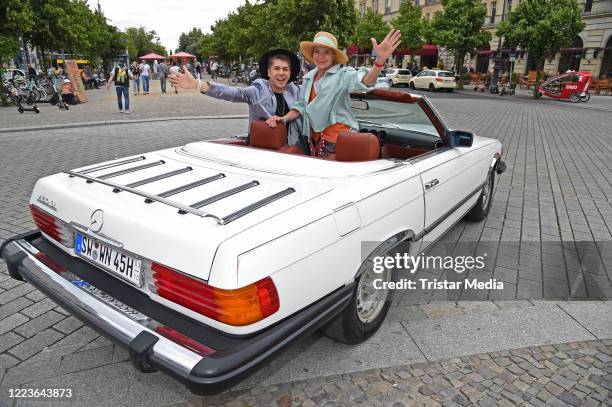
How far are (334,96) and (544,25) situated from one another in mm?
25383

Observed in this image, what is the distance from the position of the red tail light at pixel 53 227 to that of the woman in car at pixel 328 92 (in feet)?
5.10

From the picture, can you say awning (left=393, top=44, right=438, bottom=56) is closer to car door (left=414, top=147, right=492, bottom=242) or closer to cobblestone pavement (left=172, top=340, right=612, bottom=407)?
car door (left=414, top=147, right=492, bottom=242)

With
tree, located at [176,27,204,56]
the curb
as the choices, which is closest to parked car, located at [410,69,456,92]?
the curb

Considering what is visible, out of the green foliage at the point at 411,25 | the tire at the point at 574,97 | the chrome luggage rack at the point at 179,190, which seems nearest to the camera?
the chrome luggage rack at the point at 179,190

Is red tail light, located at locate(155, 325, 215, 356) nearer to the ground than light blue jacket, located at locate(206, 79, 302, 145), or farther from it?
nearer to the ground

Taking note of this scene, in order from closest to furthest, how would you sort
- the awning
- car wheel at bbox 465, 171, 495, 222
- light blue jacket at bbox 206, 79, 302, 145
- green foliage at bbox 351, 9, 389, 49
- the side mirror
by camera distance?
the side mirror < light blue jacket at bbox 206, 79, 302, 145 < car wheel at bbox 465, 171, 495, 222 < the awning < green foliage at bbox 351, 9, 389, 49

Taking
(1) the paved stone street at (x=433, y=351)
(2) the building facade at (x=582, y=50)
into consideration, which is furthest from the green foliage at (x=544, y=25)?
(1) the paved stone street at (x=433, y=351)

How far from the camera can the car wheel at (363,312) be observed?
97.0 inches

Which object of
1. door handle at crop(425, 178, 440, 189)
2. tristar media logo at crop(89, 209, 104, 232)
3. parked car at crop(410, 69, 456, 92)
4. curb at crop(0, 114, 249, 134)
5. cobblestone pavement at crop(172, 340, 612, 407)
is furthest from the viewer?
parked car at crop(410, 69, 456, 92)

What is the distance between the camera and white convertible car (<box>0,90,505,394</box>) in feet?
5.80

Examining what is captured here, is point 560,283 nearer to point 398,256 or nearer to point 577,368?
point 577,368

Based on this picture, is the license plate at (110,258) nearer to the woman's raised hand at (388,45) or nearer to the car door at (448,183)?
the car door at (448,183)

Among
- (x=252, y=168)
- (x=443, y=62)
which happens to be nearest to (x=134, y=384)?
(x=252, y=168)

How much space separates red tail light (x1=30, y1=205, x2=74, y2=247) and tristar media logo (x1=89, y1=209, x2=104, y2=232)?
303 mm
